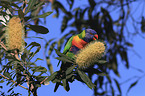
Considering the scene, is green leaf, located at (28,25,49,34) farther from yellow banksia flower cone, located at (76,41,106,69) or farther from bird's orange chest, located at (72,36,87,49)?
bird's orange chest, located at (72,36,87,49)

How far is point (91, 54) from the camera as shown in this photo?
0.68 meters

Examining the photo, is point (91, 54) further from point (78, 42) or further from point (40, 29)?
point (78, 42)

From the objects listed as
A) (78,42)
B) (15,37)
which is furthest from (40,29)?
(78,42)

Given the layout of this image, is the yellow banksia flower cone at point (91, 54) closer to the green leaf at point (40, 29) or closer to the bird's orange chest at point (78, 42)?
the green leaf at point (40, 29)

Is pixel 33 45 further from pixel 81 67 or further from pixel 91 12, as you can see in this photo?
pixel 91 12

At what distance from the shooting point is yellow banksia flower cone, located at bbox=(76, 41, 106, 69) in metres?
0.67

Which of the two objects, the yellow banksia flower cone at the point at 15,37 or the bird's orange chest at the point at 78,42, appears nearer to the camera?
the yellow banksia flower cone at the point at 15,37

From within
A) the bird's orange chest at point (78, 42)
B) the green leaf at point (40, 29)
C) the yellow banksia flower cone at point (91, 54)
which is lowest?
the yellow banksia flower cone at point (91, 54)

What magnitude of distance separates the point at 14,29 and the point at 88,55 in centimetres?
25

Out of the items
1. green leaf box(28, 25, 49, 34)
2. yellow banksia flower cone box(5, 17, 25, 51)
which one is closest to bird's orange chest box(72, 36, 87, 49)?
green leaf box(28, 25, 49, 34)

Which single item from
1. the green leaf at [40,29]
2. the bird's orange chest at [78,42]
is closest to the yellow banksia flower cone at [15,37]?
the green leaf at [40,29]

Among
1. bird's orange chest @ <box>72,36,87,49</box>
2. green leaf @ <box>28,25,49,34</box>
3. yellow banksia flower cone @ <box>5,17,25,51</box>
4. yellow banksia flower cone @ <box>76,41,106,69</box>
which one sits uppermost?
bird's orange chest @ <box>72,36,87,49</box>

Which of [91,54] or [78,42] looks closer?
[91,54]

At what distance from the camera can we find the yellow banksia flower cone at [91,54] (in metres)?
0.67
